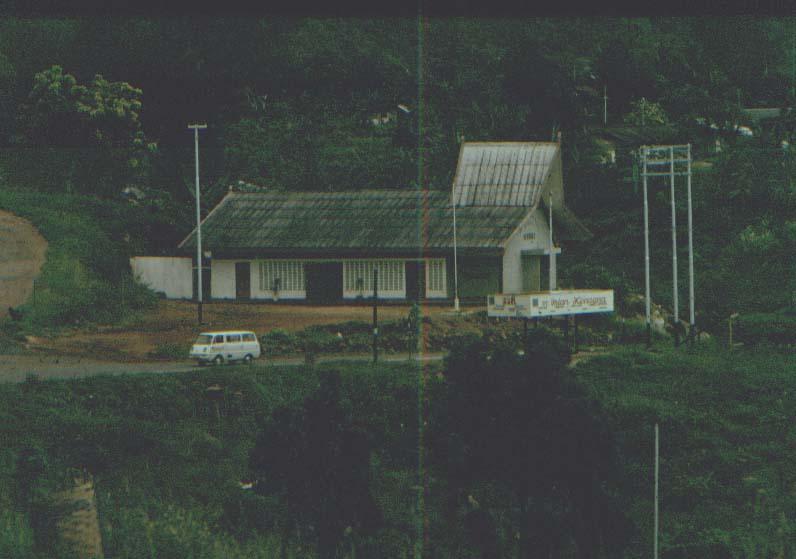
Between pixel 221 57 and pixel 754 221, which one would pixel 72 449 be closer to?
pixel 221 57

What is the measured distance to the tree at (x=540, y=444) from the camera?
18.9 ft

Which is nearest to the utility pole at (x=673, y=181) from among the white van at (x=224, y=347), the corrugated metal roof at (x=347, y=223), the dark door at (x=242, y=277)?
the corrugated metal roof at (x=347, y=223)

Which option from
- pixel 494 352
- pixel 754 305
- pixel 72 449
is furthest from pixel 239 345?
pixel 754 305

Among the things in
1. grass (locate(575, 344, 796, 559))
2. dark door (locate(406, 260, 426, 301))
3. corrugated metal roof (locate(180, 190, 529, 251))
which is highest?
corrugated metal roof (locate(180, 190, 529, 251))

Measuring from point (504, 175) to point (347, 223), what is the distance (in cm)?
206

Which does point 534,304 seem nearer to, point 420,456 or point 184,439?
point 420,456

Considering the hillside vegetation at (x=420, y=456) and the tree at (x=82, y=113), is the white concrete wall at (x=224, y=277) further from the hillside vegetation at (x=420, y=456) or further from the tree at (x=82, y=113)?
the hillside vegetation at (x=420, y=456)

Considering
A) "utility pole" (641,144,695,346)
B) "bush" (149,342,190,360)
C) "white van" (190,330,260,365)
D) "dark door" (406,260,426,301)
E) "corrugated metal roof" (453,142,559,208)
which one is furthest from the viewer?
"corrugated metal roof" (453,142,559,208)

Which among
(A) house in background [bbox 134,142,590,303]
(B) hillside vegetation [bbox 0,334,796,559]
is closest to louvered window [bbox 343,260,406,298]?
(A) house in background [bbox 134,142,590,303]

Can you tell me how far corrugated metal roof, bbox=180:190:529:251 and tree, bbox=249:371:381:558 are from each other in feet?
26.1

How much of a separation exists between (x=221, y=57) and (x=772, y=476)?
267 inches

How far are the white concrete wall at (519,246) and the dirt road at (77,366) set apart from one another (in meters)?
2.59

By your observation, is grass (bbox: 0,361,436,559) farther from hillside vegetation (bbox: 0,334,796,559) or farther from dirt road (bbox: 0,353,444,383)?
dirt road (bbox: 0,353,444,383)

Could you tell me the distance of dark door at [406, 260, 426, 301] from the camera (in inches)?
542
